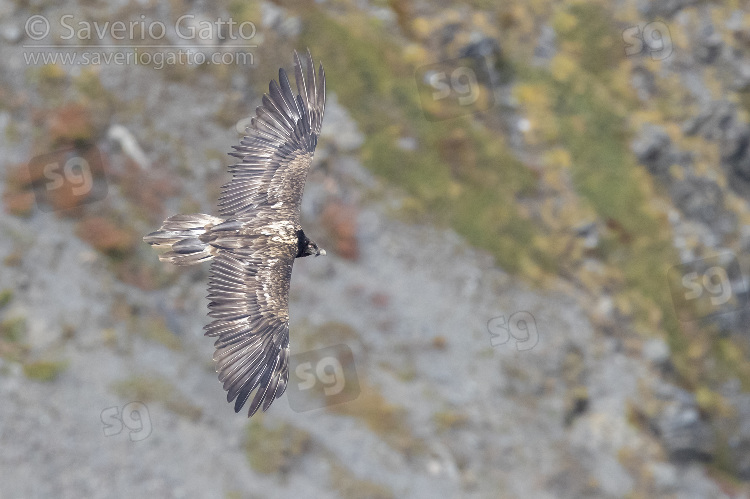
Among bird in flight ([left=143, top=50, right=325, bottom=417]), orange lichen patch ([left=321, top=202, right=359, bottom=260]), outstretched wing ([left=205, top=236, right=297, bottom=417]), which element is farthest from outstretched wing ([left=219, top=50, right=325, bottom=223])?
orange lichen patch ([left=321, top=202, right=359, bottom=260])

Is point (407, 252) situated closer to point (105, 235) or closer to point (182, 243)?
point (105, 235)

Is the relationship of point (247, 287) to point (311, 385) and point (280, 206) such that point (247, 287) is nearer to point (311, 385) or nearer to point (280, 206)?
point (280, 206)

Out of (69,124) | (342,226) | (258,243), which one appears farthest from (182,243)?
(69,124)

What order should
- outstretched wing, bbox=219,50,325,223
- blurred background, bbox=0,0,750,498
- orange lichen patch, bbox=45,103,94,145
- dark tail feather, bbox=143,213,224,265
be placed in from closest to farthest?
dark tail feather, bbox=143,213,224,265 < outstretched wing, bbox=219,50,325,223 < blurred background, bbox=0,0,750,498 < orange lichen patch, bbox=45,103,94,145

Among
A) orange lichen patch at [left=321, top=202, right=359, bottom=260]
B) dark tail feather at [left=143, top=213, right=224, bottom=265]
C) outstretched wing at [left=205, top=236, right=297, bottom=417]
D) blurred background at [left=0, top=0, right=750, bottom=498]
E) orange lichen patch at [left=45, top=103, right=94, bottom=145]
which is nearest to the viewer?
outstretched wing at [left=205, top=236, right=297, bottom=417]

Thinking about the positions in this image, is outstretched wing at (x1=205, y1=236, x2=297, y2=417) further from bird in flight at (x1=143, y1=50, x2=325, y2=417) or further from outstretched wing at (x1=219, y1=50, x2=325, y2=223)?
outstretched wing at (x1=219, y1=50, x2=325, y2=223)

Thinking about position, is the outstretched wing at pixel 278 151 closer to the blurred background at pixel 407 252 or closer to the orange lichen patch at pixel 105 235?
the blurred background at pixel 407 252
